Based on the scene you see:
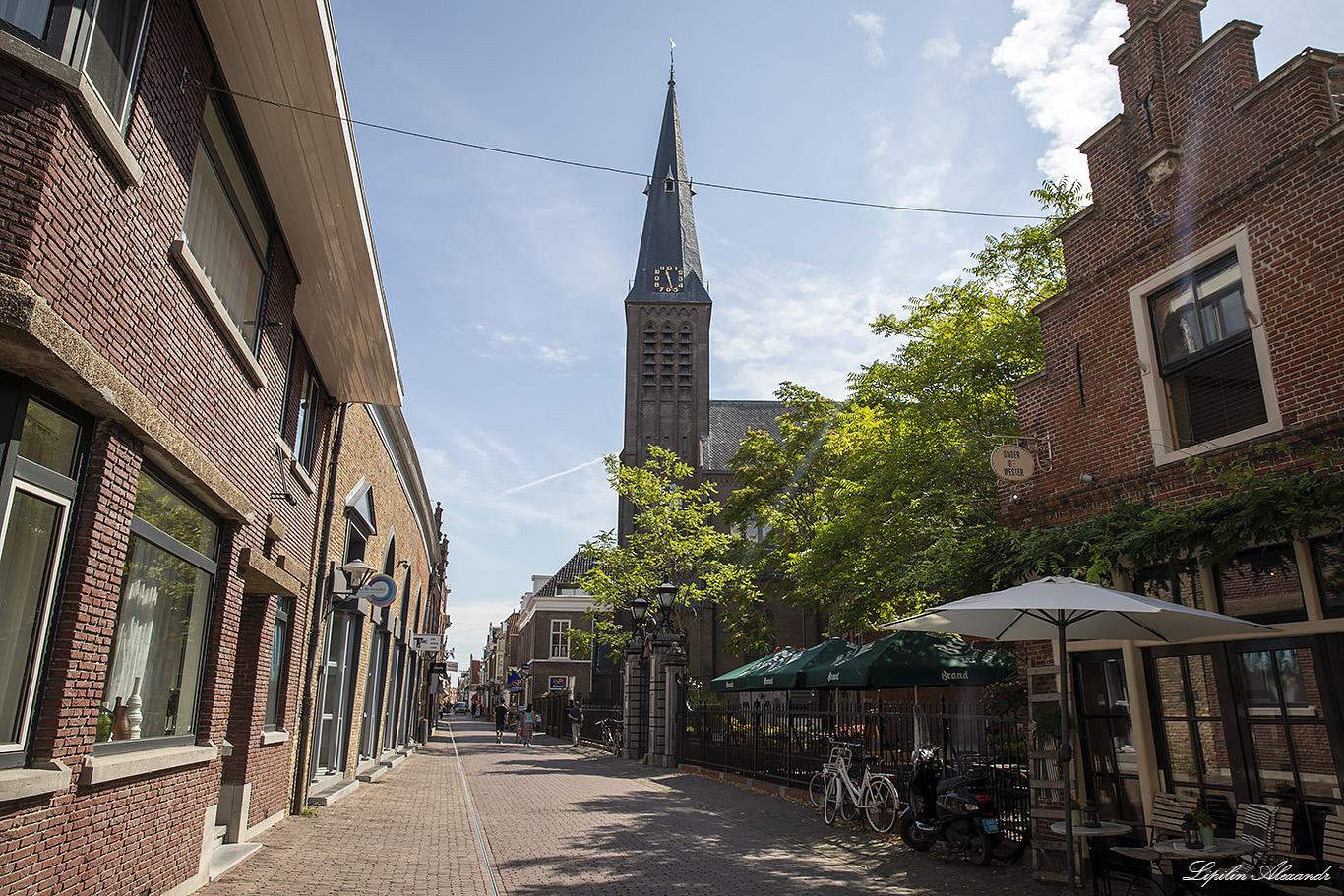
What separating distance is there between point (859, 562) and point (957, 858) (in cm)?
736

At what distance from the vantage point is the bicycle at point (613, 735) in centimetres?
2591

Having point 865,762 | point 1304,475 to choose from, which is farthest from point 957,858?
point 1304,475

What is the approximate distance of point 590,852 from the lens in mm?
9188

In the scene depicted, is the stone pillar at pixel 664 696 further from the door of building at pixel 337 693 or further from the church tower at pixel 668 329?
the church tower at pixel 668 329

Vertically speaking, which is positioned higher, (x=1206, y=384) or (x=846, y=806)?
(x=1206, y=384)

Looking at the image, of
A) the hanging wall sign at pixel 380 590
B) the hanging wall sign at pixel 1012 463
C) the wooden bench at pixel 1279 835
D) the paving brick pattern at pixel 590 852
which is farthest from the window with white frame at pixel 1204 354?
the hanging wall sign at pixel 380 590

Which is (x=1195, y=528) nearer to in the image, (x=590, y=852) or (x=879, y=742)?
(x=590, y=852)

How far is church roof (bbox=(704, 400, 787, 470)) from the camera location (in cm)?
5406

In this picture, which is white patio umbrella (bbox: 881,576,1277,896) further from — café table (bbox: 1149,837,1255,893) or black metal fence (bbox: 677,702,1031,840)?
black metal fence (bbox: 677,702,1031,840)

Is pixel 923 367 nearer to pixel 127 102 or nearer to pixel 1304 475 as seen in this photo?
pixel 1304 475

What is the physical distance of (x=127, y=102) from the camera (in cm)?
511

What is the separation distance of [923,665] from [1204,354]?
5.79m

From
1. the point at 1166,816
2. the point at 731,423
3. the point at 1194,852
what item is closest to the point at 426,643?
the point at 1166,816

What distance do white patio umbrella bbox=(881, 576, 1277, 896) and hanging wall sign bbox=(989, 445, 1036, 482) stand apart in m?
2.05
